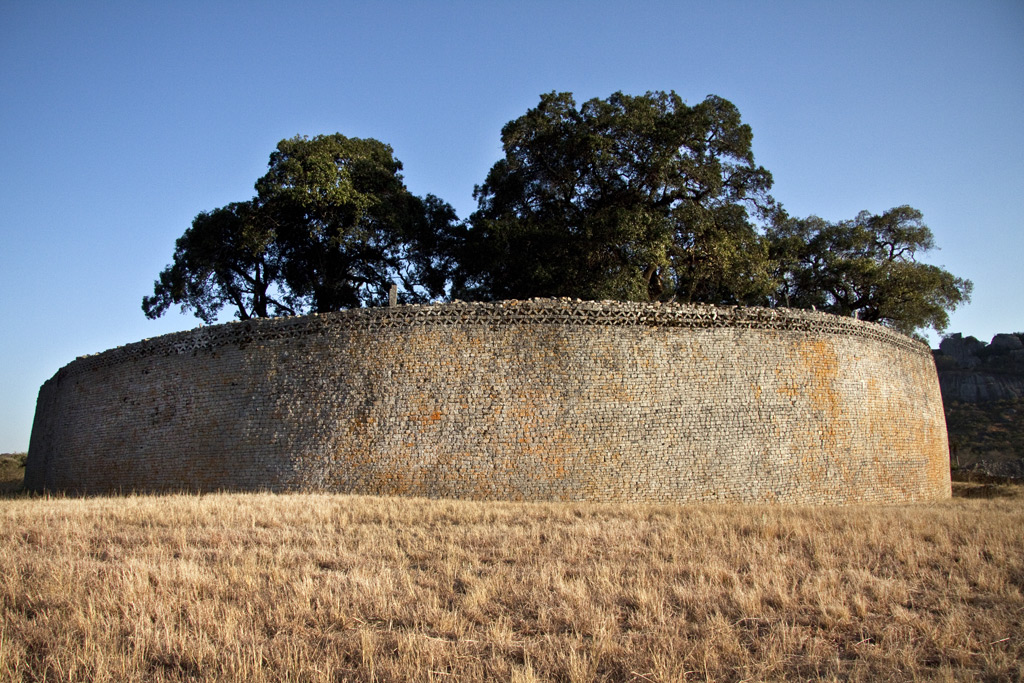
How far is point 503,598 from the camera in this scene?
676 centimetres

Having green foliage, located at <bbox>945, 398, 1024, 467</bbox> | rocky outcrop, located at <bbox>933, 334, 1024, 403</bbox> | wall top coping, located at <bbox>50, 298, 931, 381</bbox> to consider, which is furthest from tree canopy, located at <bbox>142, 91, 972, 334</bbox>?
rocky outcrop, located at <bbox>933, 334, 1024, 403</bbox>

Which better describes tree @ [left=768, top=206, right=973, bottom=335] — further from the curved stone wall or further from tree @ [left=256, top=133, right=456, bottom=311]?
tree @ [left=256, top=133, right=456, bottom=311]

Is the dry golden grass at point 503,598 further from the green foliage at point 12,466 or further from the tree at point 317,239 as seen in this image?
the green foliage at point 12,466

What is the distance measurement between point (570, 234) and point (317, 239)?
1017 centimetres

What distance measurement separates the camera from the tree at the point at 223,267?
82.7ft

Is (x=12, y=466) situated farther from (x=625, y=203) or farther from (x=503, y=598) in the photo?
(x=503, y=598)

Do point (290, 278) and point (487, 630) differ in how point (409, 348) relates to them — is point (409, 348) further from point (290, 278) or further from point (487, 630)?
point (290, 278)

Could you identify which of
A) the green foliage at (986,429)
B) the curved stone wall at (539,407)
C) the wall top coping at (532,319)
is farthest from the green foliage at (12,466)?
the green foliage at (986,429)

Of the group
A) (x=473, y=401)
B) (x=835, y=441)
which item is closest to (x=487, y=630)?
(x=473, y=401)

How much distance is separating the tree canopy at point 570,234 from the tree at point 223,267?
0.20ft

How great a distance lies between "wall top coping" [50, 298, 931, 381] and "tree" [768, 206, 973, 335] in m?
9.12

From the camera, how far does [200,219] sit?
88.4 feet

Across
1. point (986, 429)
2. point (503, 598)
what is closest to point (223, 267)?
point (503, 598)

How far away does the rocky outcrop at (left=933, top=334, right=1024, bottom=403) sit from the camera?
53.7 m
